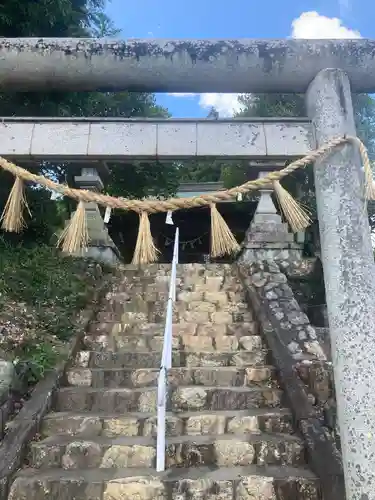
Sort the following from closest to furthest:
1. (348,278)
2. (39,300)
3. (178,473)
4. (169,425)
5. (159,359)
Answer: (348,278) < (178,473) < (169,425) < (159,359) < (39,300)

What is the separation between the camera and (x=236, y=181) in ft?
40.7

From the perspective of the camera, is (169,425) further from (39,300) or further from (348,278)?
(39,300)

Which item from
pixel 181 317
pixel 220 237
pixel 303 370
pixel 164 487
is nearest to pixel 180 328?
pixel 181 317

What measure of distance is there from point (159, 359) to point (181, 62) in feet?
10.1

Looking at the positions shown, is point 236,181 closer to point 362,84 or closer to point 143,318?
point 143,318

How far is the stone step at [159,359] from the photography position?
5000 mm

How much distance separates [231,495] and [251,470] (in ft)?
0.96

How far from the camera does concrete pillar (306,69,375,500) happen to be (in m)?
2.63

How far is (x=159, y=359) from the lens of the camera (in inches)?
197

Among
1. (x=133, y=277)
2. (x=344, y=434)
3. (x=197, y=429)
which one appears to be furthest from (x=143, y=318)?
(x=344, y=434)

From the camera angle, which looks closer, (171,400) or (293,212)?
(293,212)

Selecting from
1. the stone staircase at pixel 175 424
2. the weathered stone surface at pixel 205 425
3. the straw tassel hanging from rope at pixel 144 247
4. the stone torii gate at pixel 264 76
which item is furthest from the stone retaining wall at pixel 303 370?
the straw tassel hanging from rope at pixel 144 247

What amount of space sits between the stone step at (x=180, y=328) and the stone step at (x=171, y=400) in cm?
131

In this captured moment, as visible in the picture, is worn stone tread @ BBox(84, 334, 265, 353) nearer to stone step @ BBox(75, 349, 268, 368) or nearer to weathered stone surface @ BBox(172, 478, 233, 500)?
stone step @ BBox(75, 349, 268, 368)
